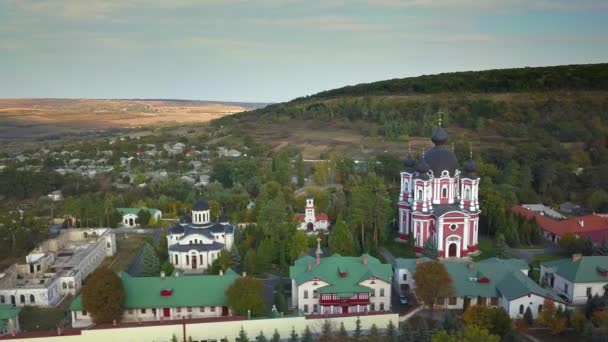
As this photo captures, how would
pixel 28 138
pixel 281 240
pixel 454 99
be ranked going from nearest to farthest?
pixel 281 240, pixel 454 99, pixel 28 138

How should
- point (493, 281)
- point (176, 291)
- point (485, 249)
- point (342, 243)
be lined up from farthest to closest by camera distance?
1. point (485, 249)
2. point (342, 243)
3. point (493, 281)
4. point (176, 291)

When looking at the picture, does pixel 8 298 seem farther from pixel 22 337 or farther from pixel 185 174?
pixel 185 174

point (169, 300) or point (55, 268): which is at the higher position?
point (169, 300)

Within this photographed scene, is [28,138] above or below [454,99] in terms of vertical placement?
below

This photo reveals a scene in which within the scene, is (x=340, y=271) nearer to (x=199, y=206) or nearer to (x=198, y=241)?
(x=198, y=241)

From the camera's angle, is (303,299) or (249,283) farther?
(303,299)

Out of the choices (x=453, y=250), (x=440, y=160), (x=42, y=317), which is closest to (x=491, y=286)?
(x=453, y=250)

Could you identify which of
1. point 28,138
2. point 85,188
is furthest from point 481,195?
point 28,138

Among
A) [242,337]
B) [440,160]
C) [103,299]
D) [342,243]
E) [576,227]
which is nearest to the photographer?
[242,337]

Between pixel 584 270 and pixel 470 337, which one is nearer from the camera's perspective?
pixel 470 337
